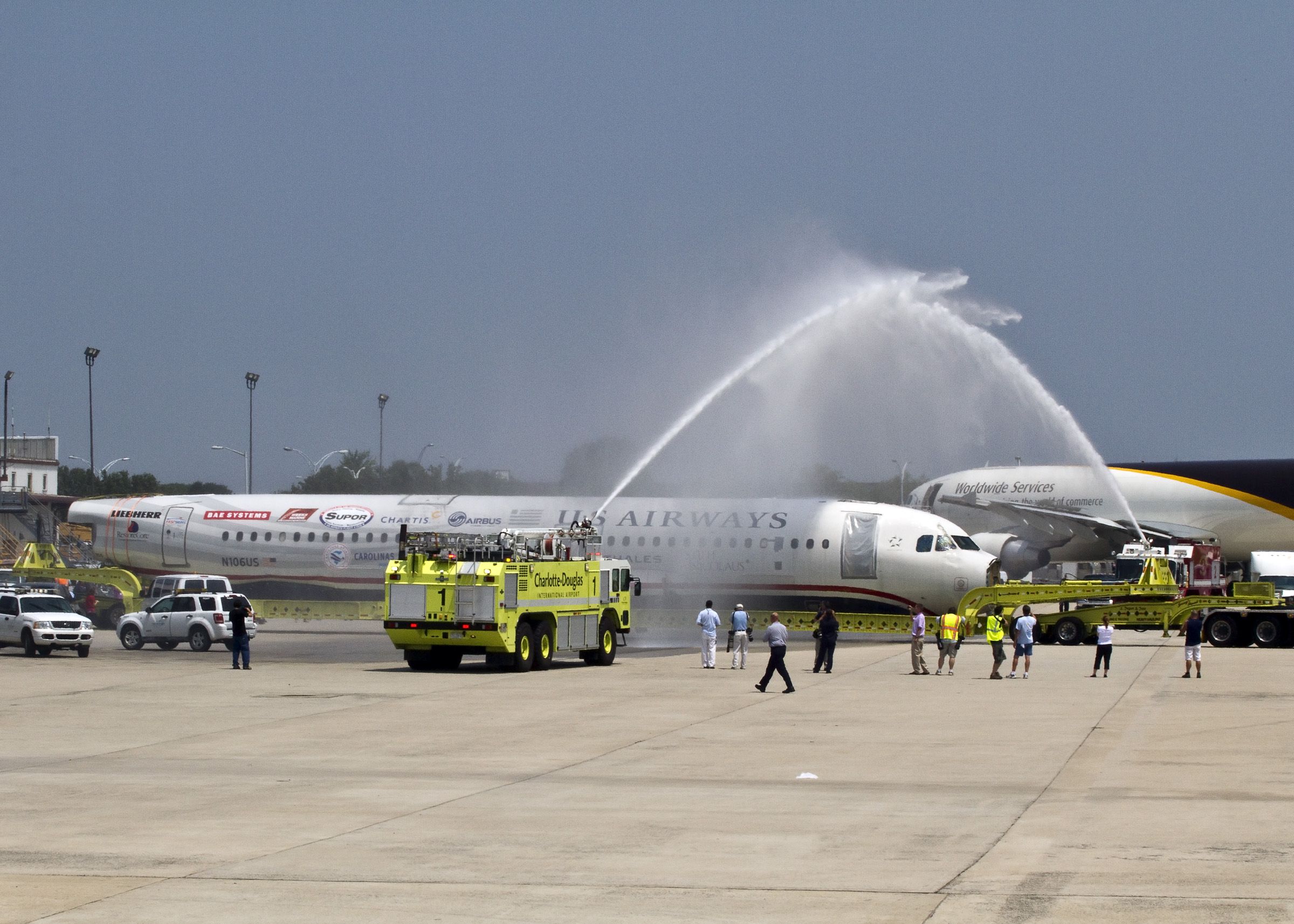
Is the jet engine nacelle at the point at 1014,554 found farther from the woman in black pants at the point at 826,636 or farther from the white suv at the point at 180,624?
the white suv at the point at 180,624

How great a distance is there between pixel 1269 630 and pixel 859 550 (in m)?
12.7

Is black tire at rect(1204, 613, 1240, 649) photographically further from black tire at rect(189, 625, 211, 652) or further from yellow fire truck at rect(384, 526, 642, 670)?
black tire at rect(189, 625, 211, 652)

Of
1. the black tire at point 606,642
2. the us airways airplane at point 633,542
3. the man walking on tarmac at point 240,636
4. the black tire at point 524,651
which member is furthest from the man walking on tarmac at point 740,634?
the man walking on tarmac at point 240,636

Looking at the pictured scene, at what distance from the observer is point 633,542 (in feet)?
167

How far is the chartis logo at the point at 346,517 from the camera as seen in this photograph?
54.8m

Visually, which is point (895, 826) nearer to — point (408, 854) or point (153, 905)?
point (408, 854)

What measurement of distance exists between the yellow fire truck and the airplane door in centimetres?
2238

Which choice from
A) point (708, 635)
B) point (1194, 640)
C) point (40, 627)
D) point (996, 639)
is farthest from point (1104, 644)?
point (40, 627)

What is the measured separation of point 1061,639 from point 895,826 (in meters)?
34.2

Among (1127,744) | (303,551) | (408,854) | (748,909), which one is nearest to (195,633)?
(303,551)

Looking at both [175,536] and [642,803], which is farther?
[175,536]

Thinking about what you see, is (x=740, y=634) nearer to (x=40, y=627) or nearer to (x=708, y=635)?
(x=708, y=635)

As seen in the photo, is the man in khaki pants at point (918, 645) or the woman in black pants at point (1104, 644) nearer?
the woman in black pants at point (1104, 644)

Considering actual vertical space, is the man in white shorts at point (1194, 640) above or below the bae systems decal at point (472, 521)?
below
